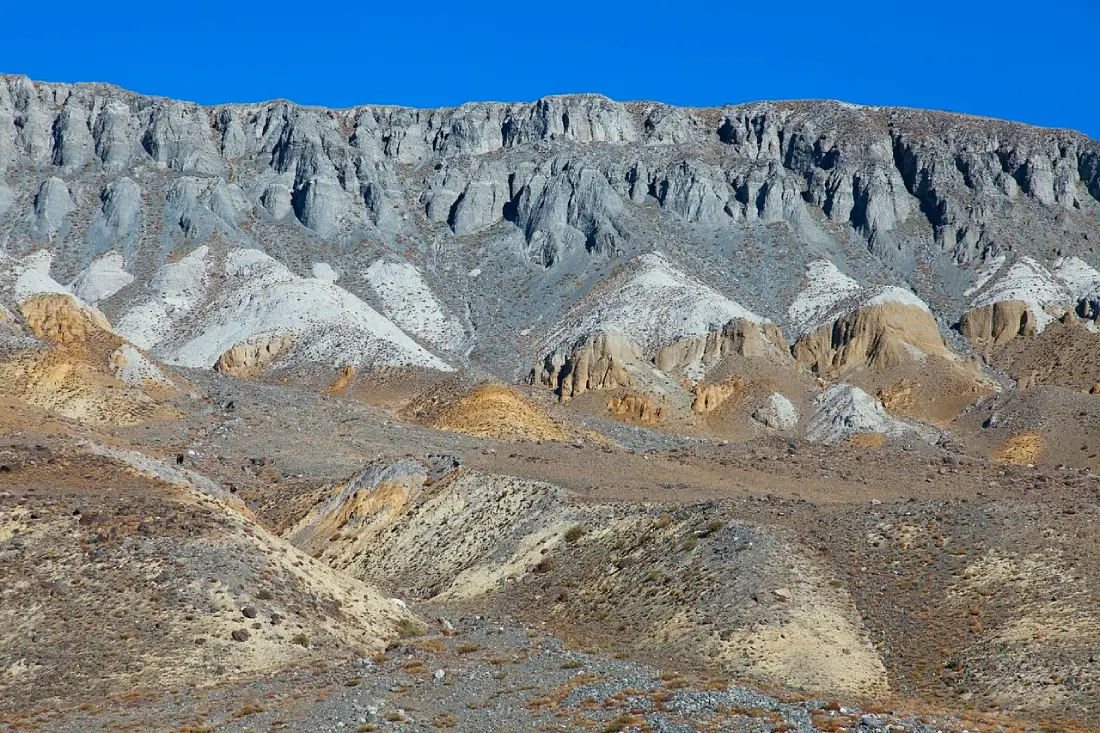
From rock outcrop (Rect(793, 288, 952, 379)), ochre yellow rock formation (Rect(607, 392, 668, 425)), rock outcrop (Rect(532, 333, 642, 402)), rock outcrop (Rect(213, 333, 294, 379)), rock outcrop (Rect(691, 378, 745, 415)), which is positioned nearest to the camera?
ochre yellow rock formation (Rect(607, 392, 668, 425))

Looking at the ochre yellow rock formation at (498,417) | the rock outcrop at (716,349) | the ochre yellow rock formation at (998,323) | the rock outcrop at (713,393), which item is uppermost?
the ochre yellow rock formation at (998,323)

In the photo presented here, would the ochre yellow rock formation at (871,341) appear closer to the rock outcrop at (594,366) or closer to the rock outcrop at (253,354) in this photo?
the rock outcrop at (594,366)

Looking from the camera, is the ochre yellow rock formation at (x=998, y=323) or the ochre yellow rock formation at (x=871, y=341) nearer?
the ochre yellow rock formation at (x=871, y=341)

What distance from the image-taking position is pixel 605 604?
30.0 m

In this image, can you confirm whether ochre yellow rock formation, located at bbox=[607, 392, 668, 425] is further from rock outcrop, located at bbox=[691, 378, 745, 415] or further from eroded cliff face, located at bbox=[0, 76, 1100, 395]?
eroded cliff face, located at bbox=[0, 76, 1100, 395]

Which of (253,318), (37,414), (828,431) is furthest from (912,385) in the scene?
(37,414)

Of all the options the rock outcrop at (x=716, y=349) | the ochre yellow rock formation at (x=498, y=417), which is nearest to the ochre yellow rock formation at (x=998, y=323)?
the rock outcrop at (x=716, y=349)

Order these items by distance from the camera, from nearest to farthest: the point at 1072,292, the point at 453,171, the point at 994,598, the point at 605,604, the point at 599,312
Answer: the point at 994,598 < the point at 605,604 < the point at 599,312 < the point at 1072,292 < the point at 453,171

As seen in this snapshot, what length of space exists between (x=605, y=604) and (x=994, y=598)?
28.5 ft

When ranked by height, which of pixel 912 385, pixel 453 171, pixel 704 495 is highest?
pixel 453 171

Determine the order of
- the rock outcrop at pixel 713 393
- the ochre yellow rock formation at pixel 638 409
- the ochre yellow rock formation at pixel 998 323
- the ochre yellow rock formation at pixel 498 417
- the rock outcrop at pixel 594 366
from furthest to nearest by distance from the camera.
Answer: the ochre yellow rock formation at pixel 998 323, the rock outcrop at pixel 594 366, the rock outcrop at pixel 713 393, the ochre yellow rock formation at pixel 638 409, the ochre yellow rock formation at pixel 498 417

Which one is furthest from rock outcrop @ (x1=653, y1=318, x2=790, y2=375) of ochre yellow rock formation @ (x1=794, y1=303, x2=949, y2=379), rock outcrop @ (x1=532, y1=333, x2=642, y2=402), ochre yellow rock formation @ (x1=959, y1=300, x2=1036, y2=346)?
ochre yellow rock formation @ (x1=959, y1=300, x2=1036, y2=346)

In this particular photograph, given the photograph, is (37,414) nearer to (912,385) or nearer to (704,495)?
(704,495)

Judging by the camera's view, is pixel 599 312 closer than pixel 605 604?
No
